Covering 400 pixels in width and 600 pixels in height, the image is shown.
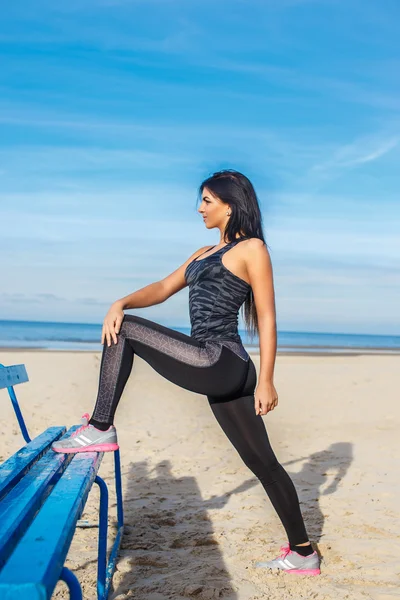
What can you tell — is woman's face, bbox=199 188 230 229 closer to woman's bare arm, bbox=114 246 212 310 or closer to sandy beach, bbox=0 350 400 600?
woman's bare arm, bbox=114 246 212 310

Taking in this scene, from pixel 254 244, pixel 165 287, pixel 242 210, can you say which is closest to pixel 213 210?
pixel 242 210

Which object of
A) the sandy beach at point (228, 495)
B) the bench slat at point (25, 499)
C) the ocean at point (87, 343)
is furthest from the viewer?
the ocean at point (87, 343)

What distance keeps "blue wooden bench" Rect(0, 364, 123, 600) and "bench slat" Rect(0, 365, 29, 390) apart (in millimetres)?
24

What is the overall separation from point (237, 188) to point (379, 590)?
90.1 inches

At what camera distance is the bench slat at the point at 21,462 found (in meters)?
2.54

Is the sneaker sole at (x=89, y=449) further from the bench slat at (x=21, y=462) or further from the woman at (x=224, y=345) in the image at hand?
the bench slat at (x=21, y=462)

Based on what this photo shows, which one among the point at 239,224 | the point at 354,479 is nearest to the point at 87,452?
the point at 239,224

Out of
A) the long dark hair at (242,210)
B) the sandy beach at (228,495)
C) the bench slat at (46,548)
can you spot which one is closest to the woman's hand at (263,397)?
the long dark hair at (242,210)

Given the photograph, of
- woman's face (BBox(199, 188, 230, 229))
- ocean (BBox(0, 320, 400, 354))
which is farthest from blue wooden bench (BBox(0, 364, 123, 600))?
ocean (BBox(0, 320, 400, 354))

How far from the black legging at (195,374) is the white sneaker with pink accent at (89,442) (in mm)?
47

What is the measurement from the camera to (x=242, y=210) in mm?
3670

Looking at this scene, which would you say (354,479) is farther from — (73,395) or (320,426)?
(73,395)

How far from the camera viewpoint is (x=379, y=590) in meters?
3.50

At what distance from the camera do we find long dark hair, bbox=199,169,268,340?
366 cm
